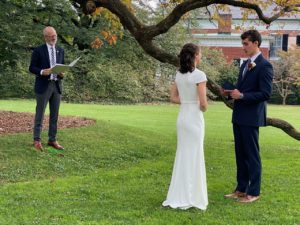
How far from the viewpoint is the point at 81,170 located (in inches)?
330

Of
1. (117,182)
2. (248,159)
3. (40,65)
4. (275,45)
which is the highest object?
(275,45)

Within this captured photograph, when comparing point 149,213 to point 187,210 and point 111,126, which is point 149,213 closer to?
point 187,210

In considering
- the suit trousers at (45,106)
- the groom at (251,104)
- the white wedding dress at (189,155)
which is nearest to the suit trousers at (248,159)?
the groom at (251,104)

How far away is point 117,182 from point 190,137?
6.30ft

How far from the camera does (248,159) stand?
658cm

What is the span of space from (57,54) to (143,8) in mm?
22891

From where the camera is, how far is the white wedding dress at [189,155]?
19.6 ft

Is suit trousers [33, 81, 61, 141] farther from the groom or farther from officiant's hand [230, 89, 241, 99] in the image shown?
officiant's hand [230, 89, 241, 99]

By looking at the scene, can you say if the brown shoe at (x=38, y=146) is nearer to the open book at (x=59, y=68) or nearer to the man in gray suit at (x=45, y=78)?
the man in gray suit at (x=45, y=78)

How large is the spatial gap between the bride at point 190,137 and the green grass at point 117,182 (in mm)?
198

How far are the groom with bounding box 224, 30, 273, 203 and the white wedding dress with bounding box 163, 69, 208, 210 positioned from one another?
640mm

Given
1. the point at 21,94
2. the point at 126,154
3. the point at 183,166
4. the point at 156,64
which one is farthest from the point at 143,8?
the point at 183,166

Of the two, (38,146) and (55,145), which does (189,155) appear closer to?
(38,146)

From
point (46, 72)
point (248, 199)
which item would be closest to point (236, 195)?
point (248, 199)
